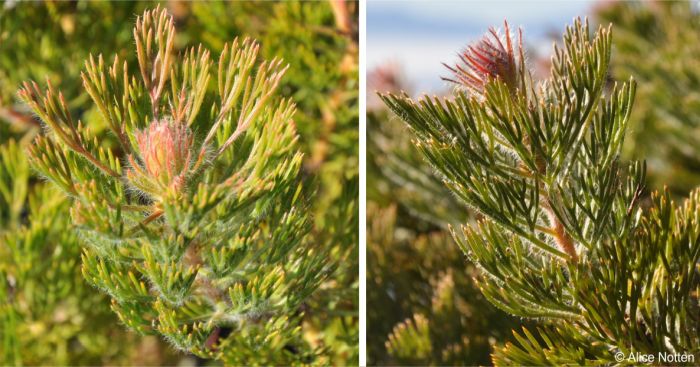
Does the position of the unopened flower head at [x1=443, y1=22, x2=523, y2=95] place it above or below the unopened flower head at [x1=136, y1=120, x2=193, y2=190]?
above

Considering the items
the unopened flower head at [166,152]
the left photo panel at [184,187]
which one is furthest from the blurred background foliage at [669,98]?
the unopened flower head at [166,152]

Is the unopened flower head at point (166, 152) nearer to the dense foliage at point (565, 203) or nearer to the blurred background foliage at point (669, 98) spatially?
the dense foliage at point (565, 203)

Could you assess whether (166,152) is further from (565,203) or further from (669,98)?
(669,98)

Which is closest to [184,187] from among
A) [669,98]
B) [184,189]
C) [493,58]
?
[184,189]

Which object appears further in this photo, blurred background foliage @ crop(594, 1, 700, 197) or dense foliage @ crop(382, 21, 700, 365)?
blurred background foliage @ crop(594, 1, 700, 197)

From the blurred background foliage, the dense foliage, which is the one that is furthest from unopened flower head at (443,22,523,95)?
the blurred background foliage

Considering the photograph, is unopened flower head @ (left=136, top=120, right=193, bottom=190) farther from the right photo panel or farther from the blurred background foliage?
the blurred background foliage

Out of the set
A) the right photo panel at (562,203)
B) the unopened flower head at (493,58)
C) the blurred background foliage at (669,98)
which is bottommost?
the right photo panel at (562,203)
